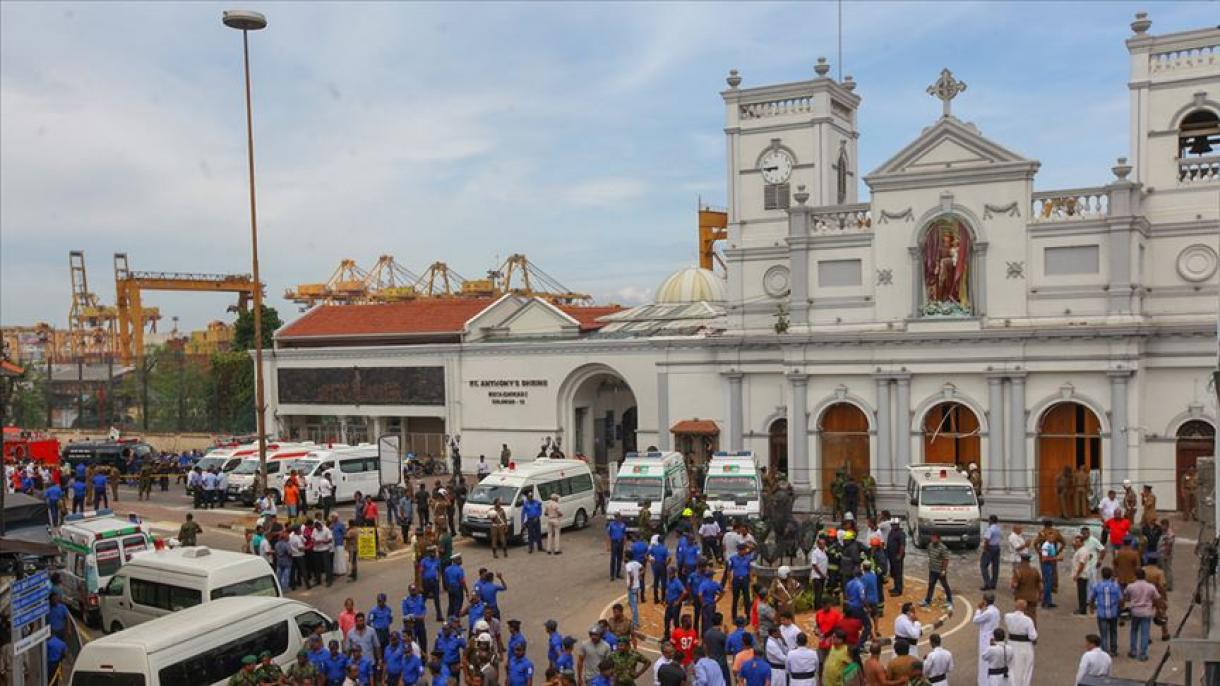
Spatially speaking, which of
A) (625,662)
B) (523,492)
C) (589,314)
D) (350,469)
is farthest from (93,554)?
(589,314)

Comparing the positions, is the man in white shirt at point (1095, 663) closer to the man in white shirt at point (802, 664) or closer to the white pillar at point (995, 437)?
the man in white shirt at point (802, 664)

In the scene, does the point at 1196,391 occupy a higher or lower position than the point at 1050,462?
higher

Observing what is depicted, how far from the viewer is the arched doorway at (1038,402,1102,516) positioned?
30078 millimetres

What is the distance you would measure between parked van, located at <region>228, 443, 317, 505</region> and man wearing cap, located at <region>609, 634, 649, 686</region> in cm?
2214

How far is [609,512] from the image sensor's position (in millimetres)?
26938

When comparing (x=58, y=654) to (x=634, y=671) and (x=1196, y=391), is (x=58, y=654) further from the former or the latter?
(x=1196, y=391)

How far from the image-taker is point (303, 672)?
1364cm

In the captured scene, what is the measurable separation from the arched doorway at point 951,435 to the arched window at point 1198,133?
9905 mm

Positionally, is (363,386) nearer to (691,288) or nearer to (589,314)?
(589,314)

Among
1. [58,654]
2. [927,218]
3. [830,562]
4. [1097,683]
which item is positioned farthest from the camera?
[927,218]

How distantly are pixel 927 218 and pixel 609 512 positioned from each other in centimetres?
Answer: 1385

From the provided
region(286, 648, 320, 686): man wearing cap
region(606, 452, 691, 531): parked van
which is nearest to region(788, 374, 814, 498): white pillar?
region(606, 452, 691, 531): parked van

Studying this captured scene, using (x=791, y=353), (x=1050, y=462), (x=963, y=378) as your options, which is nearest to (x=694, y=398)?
(x=791, y=353)

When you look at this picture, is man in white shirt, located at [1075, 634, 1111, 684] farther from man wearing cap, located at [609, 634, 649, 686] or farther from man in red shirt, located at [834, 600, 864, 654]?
man wearing cap, located at [609, 634, 649, 686]
